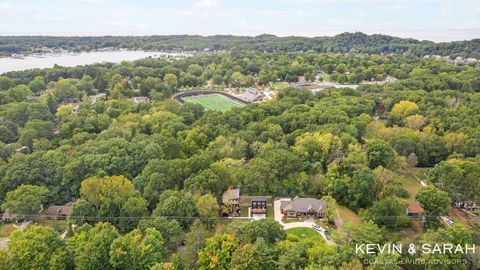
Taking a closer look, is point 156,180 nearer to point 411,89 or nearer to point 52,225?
point 52,225

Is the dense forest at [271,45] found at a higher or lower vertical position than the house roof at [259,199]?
higher

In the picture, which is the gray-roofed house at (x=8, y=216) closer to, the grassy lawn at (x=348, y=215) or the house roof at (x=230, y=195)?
the house roof at (x=230, y=195)

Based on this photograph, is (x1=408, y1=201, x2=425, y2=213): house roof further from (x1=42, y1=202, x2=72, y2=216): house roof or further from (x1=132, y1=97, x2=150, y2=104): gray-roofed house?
(x1=132, y1=97, x2=150, y2=104): gray-roofed house

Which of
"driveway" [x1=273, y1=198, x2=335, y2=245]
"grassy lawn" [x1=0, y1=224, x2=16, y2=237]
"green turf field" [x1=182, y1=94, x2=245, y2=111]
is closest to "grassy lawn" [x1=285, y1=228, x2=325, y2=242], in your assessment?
"driveway" [x1=273, y1=198, x2=335, y2=245]

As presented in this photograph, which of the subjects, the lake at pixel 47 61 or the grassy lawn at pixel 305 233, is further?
the lake at pixel 47 61

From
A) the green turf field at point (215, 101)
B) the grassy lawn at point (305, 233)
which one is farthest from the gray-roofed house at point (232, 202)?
the green turf field at point (215, 101)

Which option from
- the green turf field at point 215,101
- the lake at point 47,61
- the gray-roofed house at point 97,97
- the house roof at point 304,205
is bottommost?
the house roof at point 304,205

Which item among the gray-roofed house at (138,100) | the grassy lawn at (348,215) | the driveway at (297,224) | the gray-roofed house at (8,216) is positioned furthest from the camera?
the gray-roofed house at (138,100)
